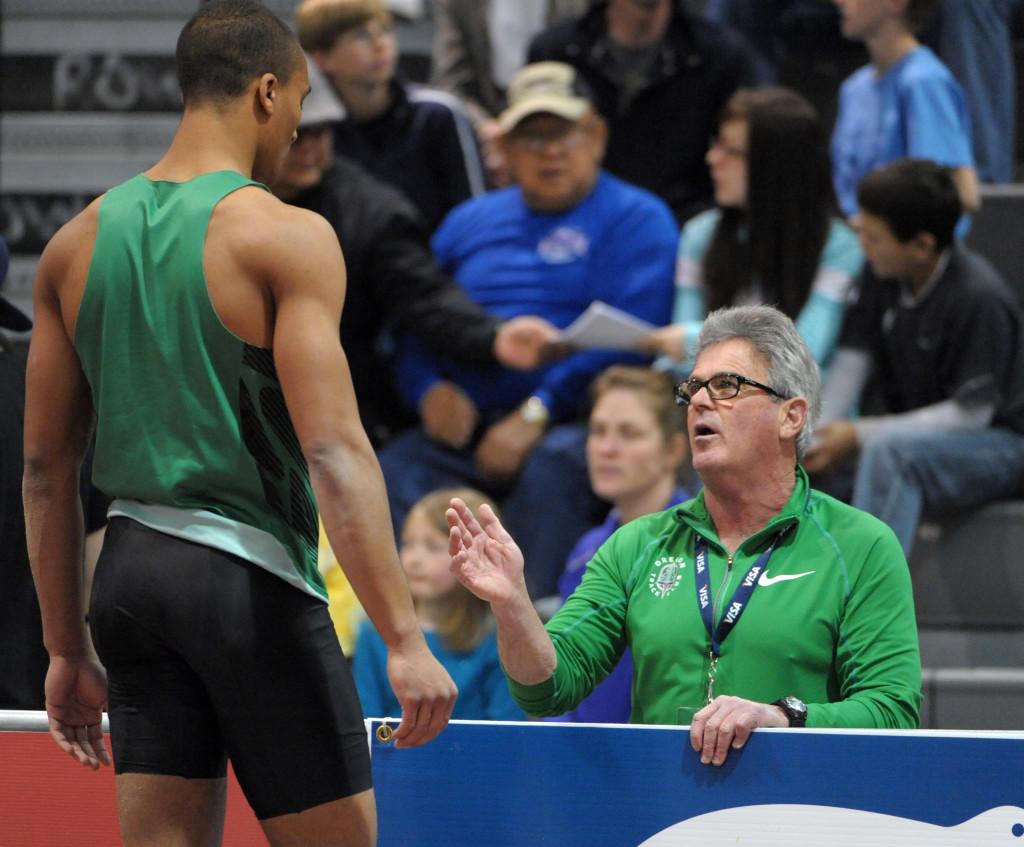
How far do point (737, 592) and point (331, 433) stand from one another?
88 cm

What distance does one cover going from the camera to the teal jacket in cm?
287

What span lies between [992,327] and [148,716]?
3.32 metres

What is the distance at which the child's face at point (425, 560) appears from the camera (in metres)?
4.49

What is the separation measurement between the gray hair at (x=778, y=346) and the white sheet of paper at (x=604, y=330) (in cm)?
199

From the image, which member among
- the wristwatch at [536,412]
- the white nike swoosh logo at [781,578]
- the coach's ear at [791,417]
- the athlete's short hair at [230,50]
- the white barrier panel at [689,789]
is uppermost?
the athlete's short hair at [230,50]

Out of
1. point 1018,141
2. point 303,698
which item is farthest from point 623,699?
point 1018,141

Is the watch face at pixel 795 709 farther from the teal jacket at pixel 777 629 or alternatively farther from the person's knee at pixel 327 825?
the person's knee at pixel 327 825

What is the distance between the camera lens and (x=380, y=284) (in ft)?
18.7

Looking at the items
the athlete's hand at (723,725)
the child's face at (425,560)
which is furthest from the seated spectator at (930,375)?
the athlete's hand at (723,725)

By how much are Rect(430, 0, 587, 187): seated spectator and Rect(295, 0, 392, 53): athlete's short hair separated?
2.90 ft

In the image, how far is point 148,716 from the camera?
2.52m

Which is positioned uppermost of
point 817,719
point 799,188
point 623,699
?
point 799,188

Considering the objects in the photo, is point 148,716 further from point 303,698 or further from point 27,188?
point 27,188

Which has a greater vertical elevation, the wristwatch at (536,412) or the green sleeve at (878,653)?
the green sleeve at (878,653)
